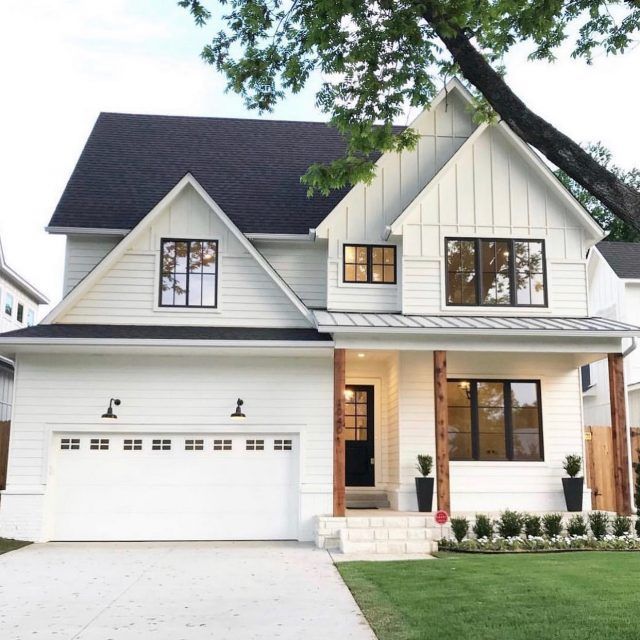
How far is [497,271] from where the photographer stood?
15.0 meters

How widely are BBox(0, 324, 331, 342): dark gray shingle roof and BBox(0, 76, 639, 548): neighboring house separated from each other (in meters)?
0.07

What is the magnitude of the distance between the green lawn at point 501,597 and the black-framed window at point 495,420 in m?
4.29

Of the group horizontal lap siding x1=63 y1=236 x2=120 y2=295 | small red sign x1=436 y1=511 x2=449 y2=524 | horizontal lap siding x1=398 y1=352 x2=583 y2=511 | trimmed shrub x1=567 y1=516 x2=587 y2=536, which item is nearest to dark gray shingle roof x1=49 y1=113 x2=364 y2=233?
horizontal lap siding x1=63 y1=236 x2=120 y2=295

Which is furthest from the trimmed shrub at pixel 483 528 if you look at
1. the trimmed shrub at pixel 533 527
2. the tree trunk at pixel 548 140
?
the tree trunk at pixel 548 140

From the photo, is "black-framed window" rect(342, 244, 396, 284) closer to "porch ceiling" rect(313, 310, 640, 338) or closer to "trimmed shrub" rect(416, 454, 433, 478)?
"porch ceiling" rect(313, 310, 640, 338)

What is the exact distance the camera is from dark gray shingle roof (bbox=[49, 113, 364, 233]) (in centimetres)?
1567

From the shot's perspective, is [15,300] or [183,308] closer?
[183,308]

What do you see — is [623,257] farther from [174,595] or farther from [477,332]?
[174,595]

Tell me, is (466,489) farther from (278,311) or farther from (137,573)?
(137,573)

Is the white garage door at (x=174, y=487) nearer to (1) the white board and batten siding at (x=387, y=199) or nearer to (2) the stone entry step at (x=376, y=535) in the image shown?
(2) the stone entry step at (x=376, y=535)

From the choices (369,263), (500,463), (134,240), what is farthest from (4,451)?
(500,463)

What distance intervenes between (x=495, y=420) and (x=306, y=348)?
175 inches

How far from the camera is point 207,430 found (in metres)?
13.8

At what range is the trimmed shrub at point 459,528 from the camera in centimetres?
1168
